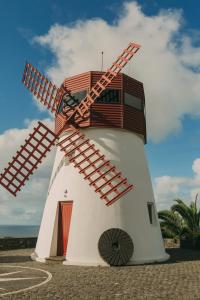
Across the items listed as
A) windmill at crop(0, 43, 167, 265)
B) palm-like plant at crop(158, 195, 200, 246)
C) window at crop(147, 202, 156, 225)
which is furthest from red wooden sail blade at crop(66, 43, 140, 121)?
palm-like plant at crop(158, 195, 200, 246)

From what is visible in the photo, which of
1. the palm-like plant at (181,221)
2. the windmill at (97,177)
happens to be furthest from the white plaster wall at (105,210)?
the palm-like plant at (181,221)

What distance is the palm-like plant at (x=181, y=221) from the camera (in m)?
25.0

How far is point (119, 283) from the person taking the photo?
11.5m

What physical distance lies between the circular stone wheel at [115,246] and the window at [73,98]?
23.7 ft

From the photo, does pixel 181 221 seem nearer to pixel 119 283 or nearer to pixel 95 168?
pixel 95 168

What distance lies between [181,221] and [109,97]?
42.7ft

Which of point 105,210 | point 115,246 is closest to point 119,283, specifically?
point 115,246

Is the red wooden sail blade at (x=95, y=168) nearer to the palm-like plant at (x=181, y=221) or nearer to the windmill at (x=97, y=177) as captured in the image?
the windmill at (x=97, y=177)

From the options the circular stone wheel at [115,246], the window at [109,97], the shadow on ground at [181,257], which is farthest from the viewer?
the window at [109,97]

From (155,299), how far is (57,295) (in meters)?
2.89

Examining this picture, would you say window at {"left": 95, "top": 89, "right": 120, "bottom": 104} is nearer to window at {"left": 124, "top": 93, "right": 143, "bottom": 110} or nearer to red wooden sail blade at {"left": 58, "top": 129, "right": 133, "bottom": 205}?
window at {"left": 124, "top": 93, "right": 143, "bottom": 110}

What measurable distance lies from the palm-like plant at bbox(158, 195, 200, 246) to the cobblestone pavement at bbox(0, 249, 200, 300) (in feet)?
31.3

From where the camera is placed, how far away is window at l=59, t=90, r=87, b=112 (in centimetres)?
1827

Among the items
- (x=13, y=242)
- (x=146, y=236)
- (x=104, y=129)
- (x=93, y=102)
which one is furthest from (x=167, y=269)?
(x=13, y=242)
